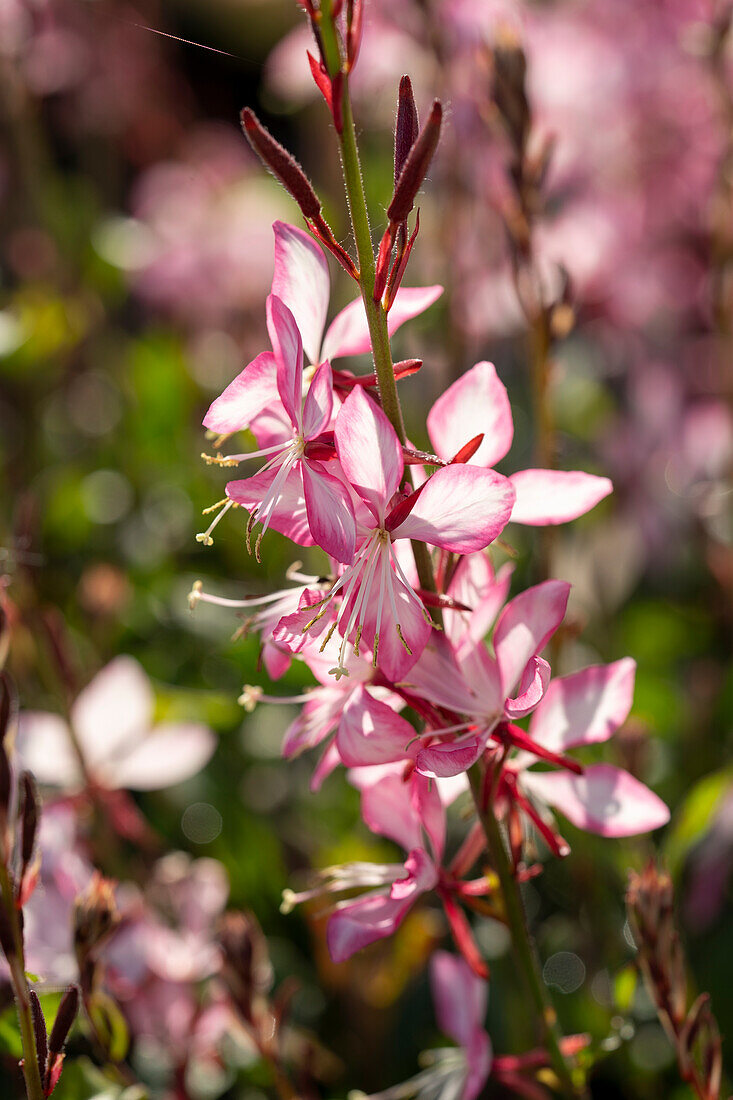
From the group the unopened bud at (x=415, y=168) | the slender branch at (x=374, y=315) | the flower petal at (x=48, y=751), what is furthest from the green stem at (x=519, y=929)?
the flower petal at (x=48, y=751)

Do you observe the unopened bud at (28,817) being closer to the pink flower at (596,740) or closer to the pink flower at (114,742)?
the pink flower at (596,740)

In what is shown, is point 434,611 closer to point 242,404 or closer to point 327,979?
point 242,404

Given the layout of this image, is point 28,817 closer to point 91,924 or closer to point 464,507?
point 91,924

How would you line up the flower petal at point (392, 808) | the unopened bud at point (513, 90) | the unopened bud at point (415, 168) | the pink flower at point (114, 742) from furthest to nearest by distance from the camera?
the pink flower at point (114, 742) → the unopened bud at point (513, 90) → the flower petal at point (392, 808) → the unopened bud at point (415, 168)

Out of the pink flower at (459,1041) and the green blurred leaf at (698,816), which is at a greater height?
the pink flower at (459,1041)

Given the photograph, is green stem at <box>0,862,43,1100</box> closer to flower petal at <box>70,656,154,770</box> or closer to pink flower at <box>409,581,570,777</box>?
pink flower at <box>409,581,570,777</box>

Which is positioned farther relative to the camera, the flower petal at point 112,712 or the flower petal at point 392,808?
the flower petal at point 112,712
